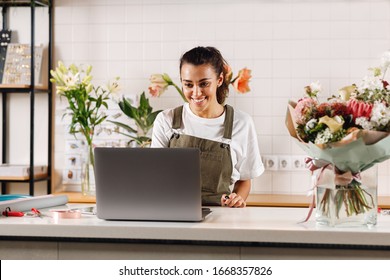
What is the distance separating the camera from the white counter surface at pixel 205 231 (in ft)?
6.84

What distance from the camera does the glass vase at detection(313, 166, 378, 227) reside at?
7.34 feet

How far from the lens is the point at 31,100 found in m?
4.55

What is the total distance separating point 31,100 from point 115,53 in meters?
0.63

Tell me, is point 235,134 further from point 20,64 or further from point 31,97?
point 20,64

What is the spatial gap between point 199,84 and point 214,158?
37 centimetres

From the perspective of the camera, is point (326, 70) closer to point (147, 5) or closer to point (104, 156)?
point (147, 5)

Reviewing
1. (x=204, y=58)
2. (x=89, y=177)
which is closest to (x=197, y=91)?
(x=204, y=58)

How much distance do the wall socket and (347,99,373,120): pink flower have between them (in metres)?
2.36

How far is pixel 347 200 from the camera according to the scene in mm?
2262

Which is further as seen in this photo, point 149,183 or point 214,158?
point 214,158

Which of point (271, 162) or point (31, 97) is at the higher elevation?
point (31, 97)

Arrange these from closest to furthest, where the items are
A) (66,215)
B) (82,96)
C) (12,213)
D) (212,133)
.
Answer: (66,215) → (12,213) → (212,133) → (82,96)

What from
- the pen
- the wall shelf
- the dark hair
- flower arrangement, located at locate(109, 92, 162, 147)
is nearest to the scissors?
the pen

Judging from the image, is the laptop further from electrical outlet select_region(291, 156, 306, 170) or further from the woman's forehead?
electrical outlet select_region(291, 156, 306, 170)
